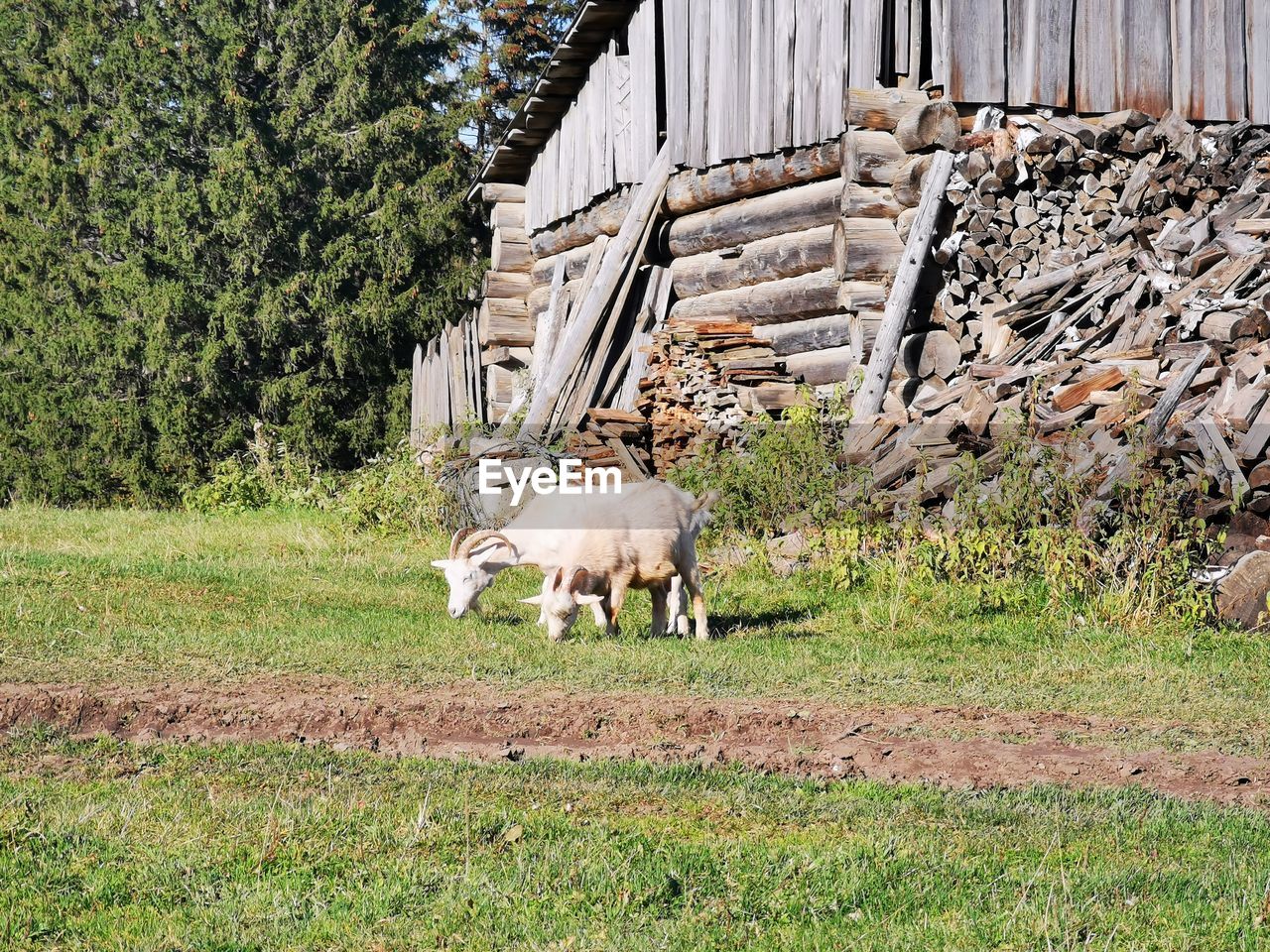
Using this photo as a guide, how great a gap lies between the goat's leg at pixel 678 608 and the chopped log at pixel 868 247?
531cm

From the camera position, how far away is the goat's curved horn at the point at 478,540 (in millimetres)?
9375

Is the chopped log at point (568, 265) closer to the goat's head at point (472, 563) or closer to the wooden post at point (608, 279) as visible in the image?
the wooden post at point (608, 279)

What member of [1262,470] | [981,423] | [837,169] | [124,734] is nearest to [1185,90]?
[837,169]

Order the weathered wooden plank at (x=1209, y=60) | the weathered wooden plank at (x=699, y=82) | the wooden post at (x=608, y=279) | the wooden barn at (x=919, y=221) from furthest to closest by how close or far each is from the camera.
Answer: the wooden post at (x=608, y=279) < the weathered wooden plank at (x=699, y=82) < the weathered wooden plank at (x=1209, y=60) < the wooden barn at (x=919, y=221)

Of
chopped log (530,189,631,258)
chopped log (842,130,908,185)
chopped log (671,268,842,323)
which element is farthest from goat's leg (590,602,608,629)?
chopped log (530,189,631,258)

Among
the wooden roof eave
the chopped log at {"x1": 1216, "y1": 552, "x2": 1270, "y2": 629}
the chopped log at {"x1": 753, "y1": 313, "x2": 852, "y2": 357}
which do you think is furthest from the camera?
the wooden roof eave

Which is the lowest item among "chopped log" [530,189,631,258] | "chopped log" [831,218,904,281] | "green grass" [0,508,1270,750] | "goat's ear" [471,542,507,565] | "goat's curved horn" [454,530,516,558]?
"green grass" [0,508,1270,750]

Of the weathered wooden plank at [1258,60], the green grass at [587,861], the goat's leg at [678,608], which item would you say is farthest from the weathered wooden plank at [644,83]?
the green grass at [587,861]

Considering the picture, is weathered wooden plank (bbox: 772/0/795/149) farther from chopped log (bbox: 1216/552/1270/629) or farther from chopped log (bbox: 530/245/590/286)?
chopped log (bbox: 1216/552/1270/629)

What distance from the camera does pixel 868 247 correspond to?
1367cm

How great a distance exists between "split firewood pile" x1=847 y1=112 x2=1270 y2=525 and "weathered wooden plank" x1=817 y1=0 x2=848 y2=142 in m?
1.34

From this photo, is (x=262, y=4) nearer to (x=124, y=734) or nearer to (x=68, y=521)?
(x=68, y=521)

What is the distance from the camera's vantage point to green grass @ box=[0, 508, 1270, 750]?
7691 millimetres

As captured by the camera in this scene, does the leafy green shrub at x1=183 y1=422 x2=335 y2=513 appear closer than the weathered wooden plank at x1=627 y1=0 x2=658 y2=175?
No
